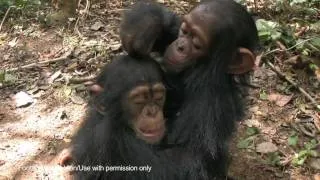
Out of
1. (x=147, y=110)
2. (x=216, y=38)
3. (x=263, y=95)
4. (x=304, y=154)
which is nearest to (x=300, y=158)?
(x=304, y=154)

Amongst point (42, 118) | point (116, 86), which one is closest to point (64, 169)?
point (42, 118)

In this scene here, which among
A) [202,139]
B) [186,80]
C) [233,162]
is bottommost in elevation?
[233,162]

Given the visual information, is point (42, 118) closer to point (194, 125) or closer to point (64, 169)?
point (64, 169)

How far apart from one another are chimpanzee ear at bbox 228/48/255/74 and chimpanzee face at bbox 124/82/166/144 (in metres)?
0.51

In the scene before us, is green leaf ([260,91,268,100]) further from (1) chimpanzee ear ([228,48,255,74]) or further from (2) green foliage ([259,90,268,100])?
(1) chimpanzee ear ([228,48,255,74])

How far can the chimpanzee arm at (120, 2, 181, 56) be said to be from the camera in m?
3.91

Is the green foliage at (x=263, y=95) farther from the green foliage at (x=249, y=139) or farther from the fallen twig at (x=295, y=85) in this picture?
the green foliage at (x=249, y=139)

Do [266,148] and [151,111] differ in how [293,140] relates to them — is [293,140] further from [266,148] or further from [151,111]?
[151,111]

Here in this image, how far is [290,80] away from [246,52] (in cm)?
178

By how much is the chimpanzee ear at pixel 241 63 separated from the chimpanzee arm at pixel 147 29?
1.98 ft

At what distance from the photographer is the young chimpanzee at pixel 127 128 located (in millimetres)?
3676

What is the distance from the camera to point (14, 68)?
232 inches

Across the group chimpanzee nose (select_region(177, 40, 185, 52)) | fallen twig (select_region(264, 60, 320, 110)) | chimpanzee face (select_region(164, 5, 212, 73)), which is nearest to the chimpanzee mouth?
chimpanzee face (select_region(164, 5, 212, 73))

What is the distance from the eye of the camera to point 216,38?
3801mm
